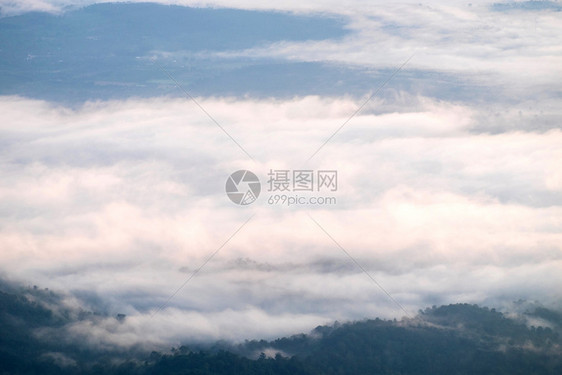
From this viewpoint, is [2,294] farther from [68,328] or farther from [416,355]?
[416,355]

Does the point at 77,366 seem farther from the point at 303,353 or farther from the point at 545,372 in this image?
the point at 545,372

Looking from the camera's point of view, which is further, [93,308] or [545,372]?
[93,308]

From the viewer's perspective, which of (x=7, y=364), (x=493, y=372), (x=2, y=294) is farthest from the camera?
(x=2, y=294)

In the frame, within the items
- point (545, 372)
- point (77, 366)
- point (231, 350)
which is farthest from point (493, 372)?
point (77, 366)

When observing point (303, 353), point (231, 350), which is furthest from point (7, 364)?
point (303, 353)

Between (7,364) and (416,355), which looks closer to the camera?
(7,364)

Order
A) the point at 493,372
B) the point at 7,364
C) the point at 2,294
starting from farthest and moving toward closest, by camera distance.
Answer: the point at 2,294 → the point at 493,372 → the point at 7,364
